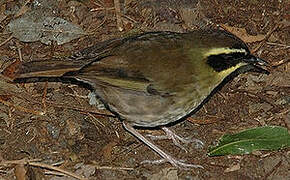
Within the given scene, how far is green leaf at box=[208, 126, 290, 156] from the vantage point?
6.51 metres

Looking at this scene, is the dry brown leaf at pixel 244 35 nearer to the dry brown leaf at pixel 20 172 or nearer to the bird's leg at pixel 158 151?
the bird's leg at pixel 158 151

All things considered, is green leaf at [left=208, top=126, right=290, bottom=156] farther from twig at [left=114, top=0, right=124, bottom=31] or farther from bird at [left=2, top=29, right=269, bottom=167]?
twig at [left=114, top=0, right=124, bottom=31]

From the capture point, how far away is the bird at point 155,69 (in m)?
6.12

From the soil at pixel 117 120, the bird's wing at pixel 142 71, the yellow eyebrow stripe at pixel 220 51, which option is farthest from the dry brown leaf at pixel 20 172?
the yellow eyebrow stripe at pixel 220 51

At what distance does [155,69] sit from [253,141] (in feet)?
3.98

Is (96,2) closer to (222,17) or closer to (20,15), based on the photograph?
(20,15)

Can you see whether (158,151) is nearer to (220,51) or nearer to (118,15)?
(220,51)

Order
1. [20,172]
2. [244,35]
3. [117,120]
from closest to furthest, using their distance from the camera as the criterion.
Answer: [20,172]
[117,120]
[244,35]

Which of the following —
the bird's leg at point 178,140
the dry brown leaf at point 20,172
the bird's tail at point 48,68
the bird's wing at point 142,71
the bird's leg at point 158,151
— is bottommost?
the dry brown leaf at point 20,172

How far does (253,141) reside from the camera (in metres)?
6.57

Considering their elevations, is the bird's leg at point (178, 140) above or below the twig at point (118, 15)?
below

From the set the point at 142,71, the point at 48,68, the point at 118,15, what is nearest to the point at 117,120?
the point at 142,71

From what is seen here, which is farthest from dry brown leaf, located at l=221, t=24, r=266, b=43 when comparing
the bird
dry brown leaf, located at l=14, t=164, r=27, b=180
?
dry brown leaf, located at l=14, t=164, r=27, b=180

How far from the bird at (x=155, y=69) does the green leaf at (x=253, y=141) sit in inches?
21.0
